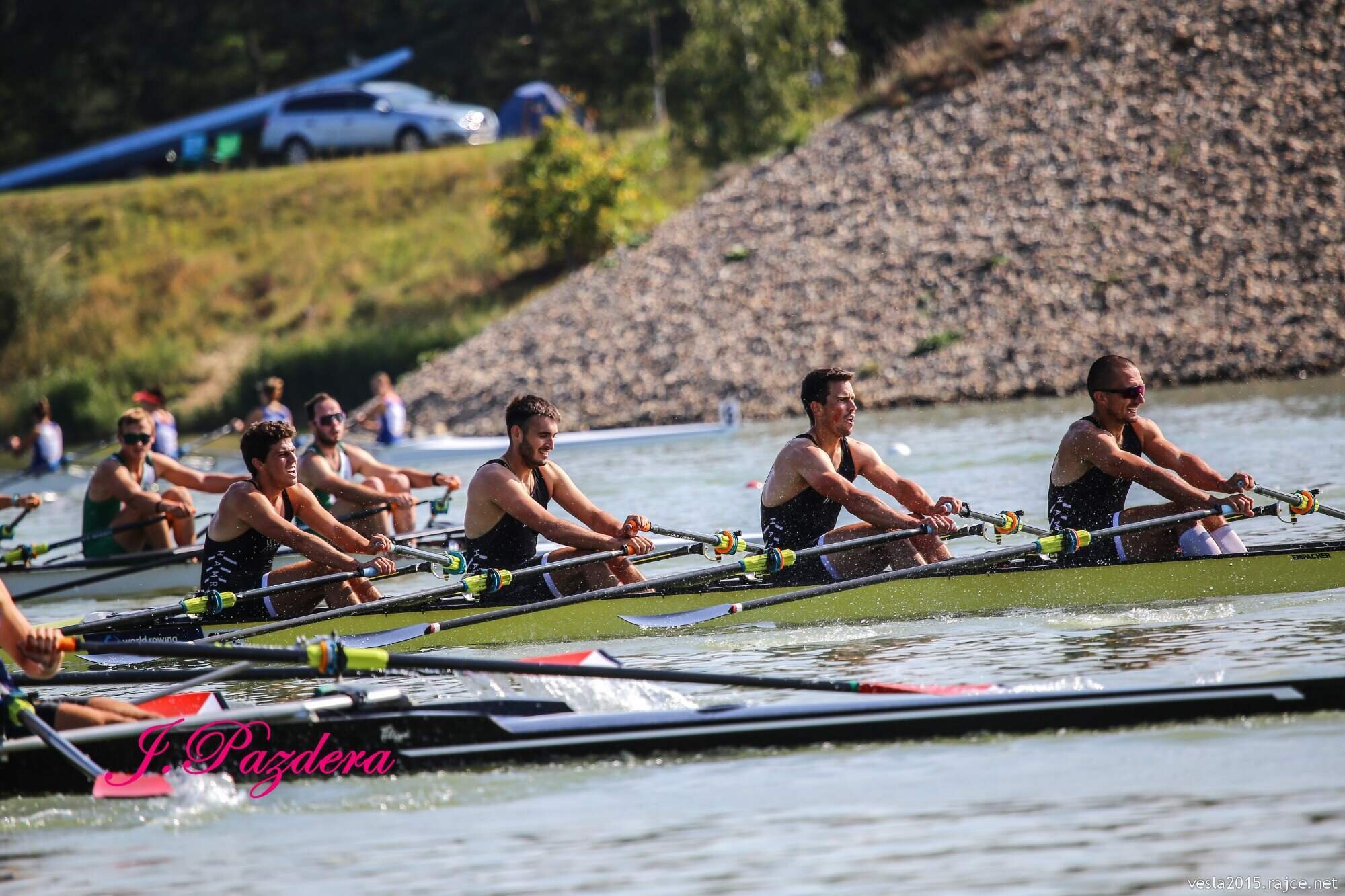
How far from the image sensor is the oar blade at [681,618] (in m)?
7.86

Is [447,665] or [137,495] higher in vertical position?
[137,495]

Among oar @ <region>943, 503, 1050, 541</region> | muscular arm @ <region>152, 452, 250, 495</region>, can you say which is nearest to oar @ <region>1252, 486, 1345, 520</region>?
oar @ <region>943, 503, 1050, 541</region>

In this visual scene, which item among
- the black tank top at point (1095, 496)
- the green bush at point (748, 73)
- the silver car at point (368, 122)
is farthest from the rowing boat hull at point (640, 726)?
the silver car at point (368, 122)

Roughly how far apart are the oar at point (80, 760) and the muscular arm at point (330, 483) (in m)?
5.14

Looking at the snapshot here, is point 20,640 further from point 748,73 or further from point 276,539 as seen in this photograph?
point 748,73

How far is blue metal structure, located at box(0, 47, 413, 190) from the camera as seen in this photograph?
136 ft

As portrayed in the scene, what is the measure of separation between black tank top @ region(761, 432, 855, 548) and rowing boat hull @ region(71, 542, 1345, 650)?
0.33 meters

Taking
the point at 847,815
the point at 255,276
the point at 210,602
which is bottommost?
the point at 847,815

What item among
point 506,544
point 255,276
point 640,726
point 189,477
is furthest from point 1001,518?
point 255,276

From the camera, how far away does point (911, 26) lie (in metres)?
36.3

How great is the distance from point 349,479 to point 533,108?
2901 cm

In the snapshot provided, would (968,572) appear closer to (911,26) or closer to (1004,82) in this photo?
(1004,82)

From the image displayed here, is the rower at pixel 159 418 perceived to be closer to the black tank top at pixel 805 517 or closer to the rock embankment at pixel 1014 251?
the rock embankment at pixel 1014 251

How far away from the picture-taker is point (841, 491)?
25.8ft
